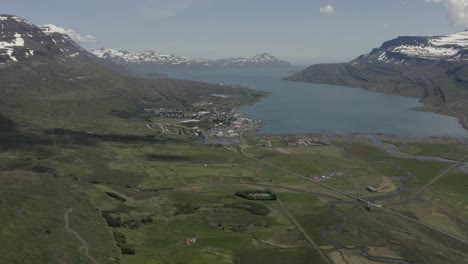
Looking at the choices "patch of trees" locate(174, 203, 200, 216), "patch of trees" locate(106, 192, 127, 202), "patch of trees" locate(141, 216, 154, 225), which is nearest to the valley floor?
"patch of trees" locate(141, 216, 154, 225)

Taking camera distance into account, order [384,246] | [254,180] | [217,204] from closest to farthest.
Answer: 1. [384,246]
2. [217,204]
3. [254,180]

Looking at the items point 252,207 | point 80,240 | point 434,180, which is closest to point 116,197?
point 252,207

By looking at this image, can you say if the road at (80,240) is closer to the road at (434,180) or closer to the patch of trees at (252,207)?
the patch of trees at (252,207)

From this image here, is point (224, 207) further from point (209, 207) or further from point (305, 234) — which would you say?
point (305, 234)

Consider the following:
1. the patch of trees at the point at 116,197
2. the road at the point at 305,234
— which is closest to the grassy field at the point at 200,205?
the patch of trees at the point at 116,197

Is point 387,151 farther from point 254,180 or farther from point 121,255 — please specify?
point 121,255

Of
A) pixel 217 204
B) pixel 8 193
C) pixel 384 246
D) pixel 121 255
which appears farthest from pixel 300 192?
pixel 8 193

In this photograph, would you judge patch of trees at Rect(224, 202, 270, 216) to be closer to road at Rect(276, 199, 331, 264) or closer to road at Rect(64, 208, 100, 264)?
road at Rect(276, 199, 331, 264)
